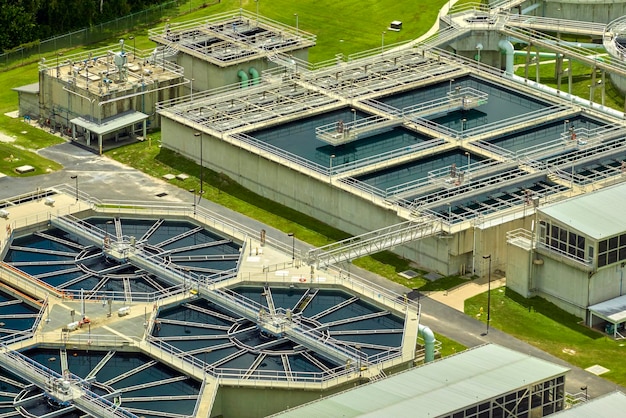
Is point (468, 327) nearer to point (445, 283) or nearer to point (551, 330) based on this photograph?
point (551, 330)

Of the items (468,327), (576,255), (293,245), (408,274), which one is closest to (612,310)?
(576,255)

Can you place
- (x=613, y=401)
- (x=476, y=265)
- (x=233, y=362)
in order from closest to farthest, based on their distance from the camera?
(x=613, y=401) < (x=233, y=362) < (x=476, y=265)

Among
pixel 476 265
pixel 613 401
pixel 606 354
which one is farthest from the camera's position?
pixel 476 265

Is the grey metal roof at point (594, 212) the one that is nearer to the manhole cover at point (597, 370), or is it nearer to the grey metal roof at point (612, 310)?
the grey metal roof at point (612, 310)

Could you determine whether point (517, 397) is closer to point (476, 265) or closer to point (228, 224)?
point (476, 265)


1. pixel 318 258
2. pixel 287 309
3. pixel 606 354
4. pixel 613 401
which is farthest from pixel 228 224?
pixel 613 401

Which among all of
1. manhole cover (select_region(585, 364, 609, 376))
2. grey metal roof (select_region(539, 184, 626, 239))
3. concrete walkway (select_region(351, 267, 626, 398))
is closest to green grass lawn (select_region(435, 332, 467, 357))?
concrete walkway (select_region(351, 267, 626, 398))

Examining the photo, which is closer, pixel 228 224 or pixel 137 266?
pixel 137 266
